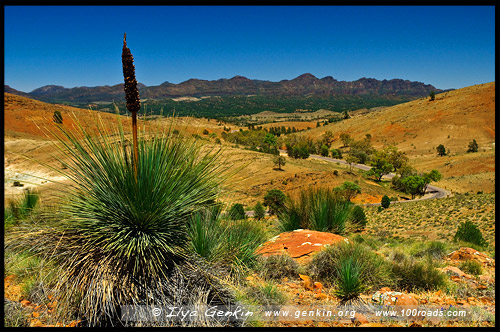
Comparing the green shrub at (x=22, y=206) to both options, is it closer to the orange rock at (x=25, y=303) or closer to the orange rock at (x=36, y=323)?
the orange rock at (x=25, y=303)

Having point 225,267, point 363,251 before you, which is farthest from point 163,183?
point 363,251

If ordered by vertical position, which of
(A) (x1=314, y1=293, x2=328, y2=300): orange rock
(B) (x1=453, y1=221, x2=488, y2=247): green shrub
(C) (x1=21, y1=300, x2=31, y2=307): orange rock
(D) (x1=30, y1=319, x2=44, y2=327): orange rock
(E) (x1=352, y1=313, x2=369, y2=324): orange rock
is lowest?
(B) (x1=453, y1=221, x2=488, y2=247): green shrub

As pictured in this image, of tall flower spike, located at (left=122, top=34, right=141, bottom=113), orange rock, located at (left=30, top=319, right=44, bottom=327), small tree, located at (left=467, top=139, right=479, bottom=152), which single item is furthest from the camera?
small tree, located at (left=467, top=139, right=479, bottom=152)

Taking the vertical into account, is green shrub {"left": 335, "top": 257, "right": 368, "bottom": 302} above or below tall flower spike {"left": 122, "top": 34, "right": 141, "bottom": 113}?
below

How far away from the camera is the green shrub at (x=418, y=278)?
17.2 feet

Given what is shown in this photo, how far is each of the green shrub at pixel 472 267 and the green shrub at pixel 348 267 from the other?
1945mm

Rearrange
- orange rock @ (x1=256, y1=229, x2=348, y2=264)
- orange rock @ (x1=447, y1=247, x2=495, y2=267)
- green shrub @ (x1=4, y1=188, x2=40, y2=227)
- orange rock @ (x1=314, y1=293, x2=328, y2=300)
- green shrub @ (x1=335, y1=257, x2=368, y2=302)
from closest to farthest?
1. green shrub @ (x1=335, y1=257, x2=368, y2=302)
2. orange rock @ (x1=314, y1=293, x2=328, y2=300)
3. orange rock @ (x1=256, y1=229, x2=348, y2=264)
4. green shrub @ (x1=4, y1=188, x2=40, y2=227)
5. orange rock @ (x1=447, y1=247, x2=495, y2=267)

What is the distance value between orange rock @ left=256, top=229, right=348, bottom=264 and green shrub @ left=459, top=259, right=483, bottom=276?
228 cm

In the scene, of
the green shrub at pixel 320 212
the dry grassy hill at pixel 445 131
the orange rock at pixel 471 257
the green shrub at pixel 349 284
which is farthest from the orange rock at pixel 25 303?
the dry grassy hill at pixel 445 131

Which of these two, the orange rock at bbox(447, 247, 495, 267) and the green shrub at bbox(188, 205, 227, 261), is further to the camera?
the orange rock at bbox(447, 247, 495, 267)

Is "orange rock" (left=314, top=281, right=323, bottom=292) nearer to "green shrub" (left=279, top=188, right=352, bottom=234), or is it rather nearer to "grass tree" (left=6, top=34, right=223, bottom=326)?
"grass tree" (left=6, top=34, right=223, bottom=326)

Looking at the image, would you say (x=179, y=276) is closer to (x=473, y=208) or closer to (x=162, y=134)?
(x=162, y=134)

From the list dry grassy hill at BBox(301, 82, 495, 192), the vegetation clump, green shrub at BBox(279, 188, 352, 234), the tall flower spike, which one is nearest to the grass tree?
the tall flower spike

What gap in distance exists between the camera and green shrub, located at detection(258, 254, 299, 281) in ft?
17.3
